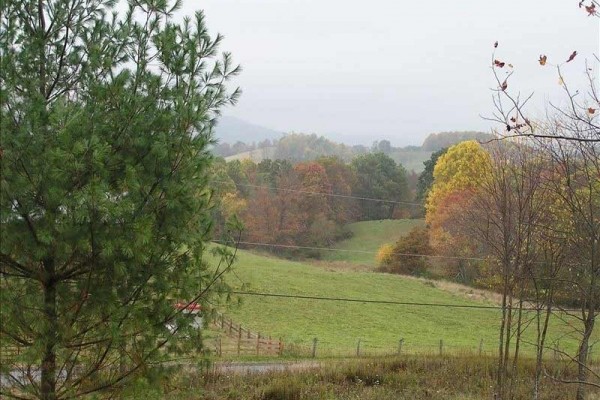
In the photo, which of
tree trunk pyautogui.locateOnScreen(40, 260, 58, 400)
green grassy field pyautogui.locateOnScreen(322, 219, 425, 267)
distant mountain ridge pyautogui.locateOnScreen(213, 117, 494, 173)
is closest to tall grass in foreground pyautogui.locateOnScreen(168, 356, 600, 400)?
tree trunk pyautogui.locateOnScreen(40, 260, 58, 400)

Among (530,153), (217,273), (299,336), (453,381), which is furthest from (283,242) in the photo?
(217,273)

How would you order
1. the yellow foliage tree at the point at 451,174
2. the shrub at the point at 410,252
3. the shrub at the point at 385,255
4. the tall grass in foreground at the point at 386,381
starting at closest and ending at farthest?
the tall grass in foreground at the point at 386,381 < the yellow foliage tree at the point at 451,174 < the shrub at the point at 410,252 < the shrub at the point at 385,255

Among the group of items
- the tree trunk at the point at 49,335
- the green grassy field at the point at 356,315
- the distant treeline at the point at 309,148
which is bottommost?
the green grassy field at the point at 356,315

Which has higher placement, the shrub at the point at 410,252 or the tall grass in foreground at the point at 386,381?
the shrub at the point at 410,252

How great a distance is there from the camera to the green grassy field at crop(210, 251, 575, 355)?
2017 centimetres

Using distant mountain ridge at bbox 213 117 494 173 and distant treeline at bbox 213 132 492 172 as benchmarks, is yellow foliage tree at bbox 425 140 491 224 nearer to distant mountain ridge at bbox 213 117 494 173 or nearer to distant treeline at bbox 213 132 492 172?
distant mountain ridge at bbox 213 117 494 173

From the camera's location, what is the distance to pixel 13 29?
4133 mm

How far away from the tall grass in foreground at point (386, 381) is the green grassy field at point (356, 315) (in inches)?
182

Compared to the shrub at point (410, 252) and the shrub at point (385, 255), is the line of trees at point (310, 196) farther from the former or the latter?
the shrub at point (410, 252)

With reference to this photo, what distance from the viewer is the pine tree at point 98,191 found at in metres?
3.53

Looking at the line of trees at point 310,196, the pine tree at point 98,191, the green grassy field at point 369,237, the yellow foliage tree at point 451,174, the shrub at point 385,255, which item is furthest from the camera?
the green grassy field at point 369,237

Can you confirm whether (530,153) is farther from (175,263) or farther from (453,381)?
(175,263)

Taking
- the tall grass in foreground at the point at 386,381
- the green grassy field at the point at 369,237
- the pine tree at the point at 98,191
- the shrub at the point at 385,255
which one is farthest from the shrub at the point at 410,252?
the pine tree at the point at 98,191

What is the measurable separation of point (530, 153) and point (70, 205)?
27.6 feet
